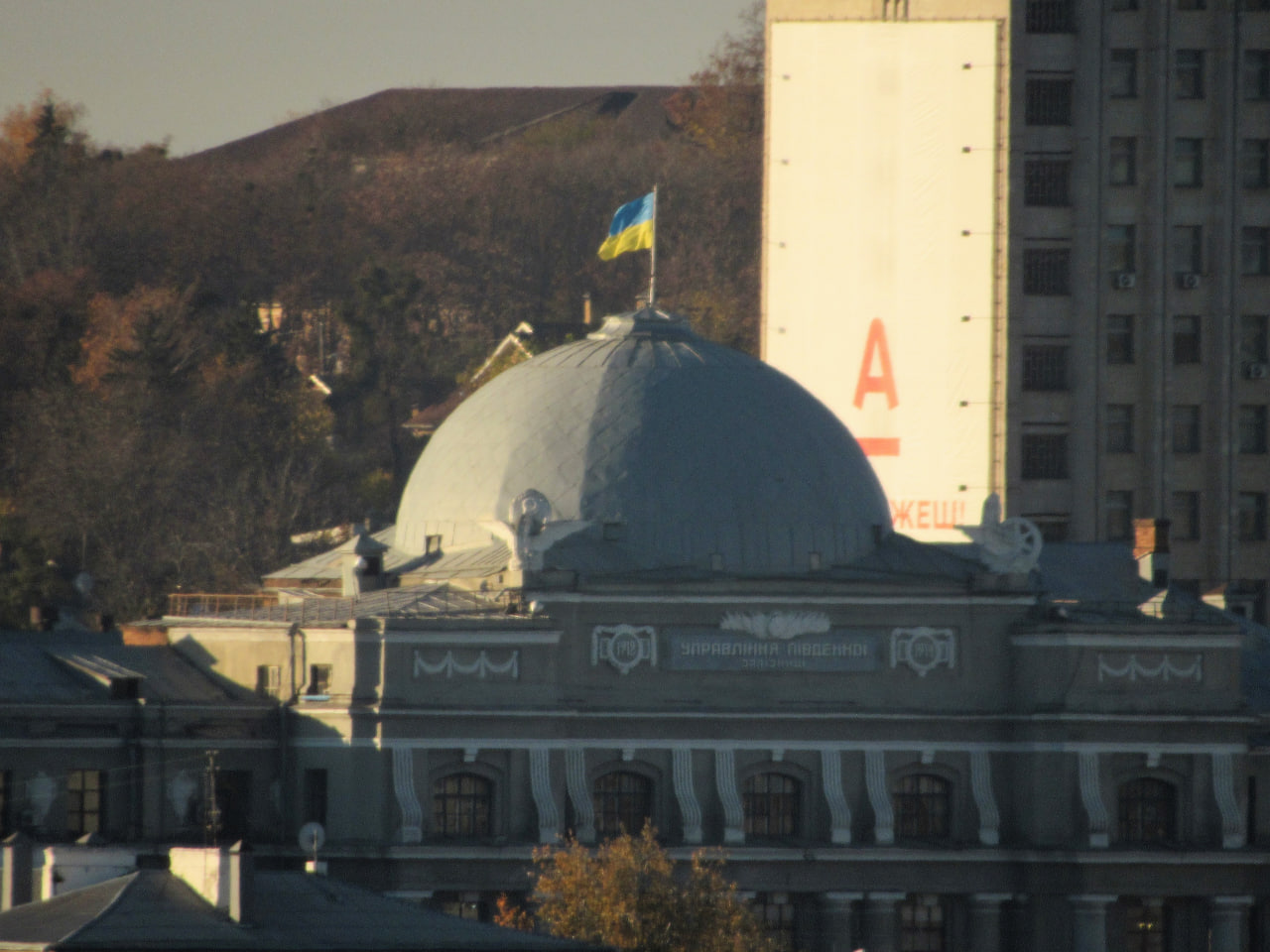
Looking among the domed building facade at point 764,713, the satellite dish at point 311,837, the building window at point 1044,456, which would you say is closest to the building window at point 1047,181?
the building window at point 1044,456

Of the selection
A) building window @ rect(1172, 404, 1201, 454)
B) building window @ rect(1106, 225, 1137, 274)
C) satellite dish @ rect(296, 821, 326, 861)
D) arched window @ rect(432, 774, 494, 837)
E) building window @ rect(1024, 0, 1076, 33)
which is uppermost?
building window @ rect(1024, 0, 1076, 33)

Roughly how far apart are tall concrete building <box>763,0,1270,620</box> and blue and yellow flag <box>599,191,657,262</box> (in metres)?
18.8

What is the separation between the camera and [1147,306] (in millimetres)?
121625

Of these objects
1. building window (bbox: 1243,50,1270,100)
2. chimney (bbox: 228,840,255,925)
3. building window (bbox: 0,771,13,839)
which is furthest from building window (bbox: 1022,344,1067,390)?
chimney (bbox: 228,840,255,925)

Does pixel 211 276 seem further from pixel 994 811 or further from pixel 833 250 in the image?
pixel 994 811

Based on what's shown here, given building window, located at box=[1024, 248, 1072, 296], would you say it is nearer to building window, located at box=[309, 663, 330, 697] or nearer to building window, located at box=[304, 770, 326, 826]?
building window, located at box=[309, 663, 330, 697]

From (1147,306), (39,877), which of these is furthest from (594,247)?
(39,877)

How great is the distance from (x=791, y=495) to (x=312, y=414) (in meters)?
56.6

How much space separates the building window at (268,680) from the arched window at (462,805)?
4949 mm

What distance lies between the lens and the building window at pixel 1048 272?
12131 cm

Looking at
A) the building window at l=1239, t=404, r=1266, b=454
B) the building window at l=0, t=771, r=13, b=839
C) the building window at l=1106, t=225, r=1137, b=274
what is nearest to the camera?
the building window at l=0, t=771, r=13, b=839

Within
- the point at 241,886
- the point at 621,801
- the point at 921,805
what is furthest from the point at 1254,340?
the point at 241,886

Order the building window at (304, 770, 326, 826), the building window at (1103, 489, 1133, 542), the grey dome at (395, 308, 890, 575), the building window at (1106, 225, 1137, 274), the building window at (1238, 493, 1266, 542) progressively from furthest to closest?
the building window at (1238, 493, 1266, 542), the building window at (1103, 489, 1133, 542), the building window at (1106, 225, 1137, 274), the grey dome at (395, 308, 890, 575), the building window at (304, 770, 326, 826)

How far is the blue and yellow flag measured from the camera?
9981 centimetres
